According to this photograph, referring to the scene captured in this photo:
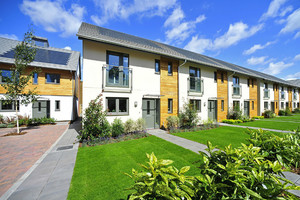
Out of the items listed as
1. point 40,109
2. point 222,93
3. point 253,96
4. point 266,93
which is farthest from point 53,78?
point 266,93

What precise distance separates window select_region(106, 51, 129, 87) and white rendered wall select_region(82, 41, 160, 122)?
1.14 feet

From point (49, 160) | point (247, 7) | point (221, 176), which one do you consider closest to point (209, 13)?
point (247, 7)

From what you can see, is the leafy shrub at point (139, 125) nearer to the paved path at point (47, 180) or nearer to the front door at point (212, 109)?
the paved path at point (47, 180)

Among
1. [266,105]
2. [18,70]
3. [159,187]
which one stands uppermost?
[18,70]

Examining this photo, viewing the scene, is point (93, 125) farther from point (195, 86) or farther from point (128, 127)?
point (195, 86)

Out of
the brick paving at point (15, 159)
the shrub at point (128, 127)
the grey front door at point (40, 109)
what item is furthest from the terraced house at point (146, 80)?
the grey front door at point (40, 109)

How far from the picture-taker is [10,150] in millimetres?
5723

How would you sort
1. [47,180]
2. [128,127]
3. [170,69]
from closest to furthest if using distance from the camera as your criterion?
[47,180] < [128,127] < [170,69]

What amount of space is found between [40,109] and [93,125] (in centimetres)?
1115

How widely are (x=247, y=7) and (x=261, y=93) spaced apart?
53.7 ft

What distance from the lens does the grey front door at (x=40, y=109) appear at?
1314 centimetres

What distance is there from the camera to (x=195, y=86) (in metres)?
11.9

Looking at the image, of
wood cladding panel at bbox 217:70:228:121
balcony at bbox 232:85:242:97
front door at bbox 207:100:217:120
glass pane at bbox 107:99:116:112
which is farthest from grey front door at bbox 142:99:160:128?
balcony at bbox 232:85:242:97

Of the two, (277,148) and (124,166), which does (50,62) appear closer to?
(124,166)
